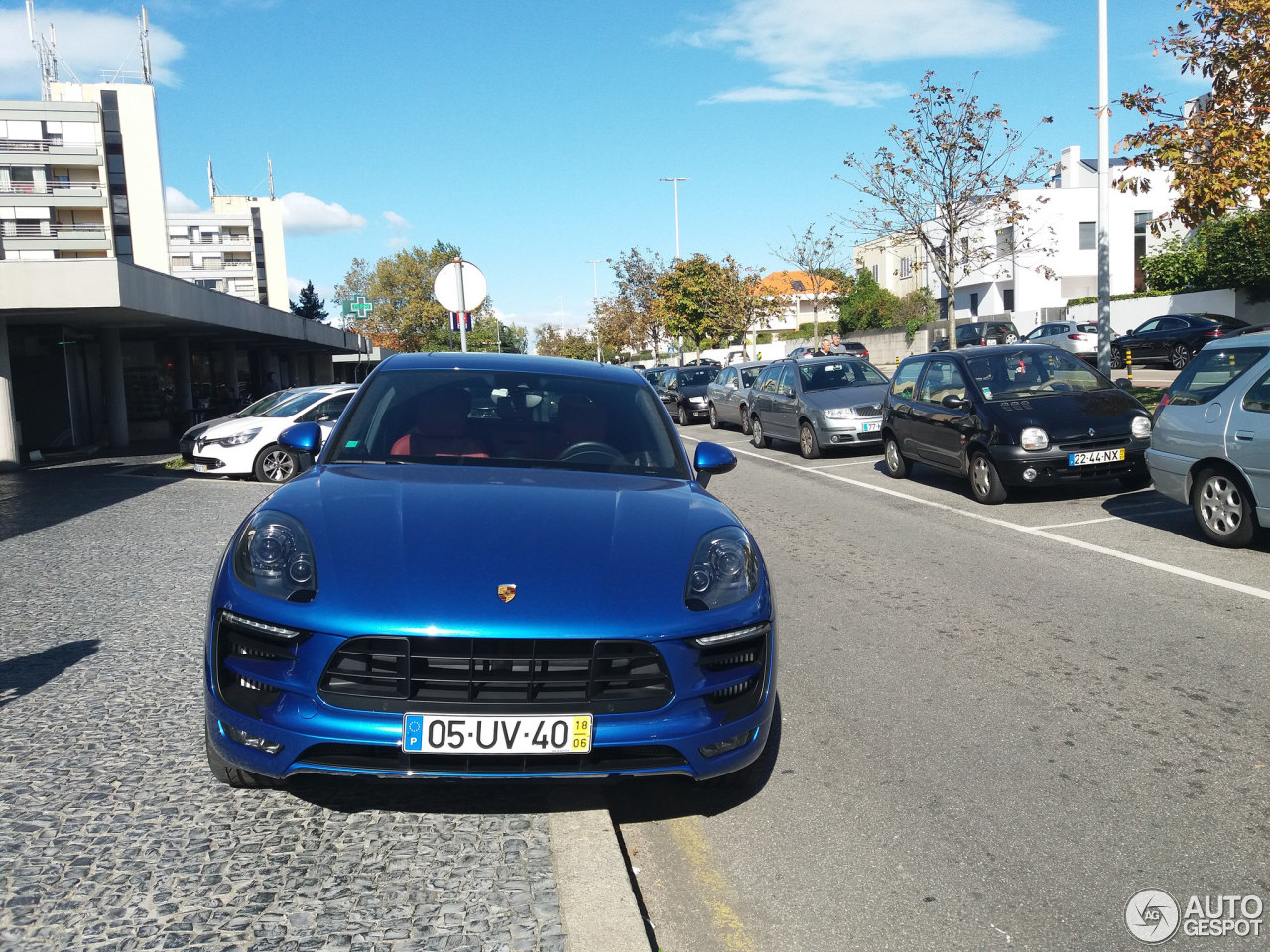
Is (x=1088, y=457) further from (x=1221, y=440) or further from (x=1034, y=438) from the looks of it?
(x=1221, y=440)

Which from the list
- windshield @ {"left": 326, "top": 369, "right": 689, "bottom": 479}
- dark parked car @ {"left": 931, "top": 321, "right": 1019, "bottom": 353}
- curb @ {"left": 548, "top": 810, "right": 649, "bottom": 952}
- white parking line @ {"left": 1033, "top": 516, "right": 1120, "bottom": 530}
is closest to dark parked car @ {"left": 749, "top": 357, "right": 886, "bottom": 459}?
white parking line @ {"left": 1033, "top": 516, "right": 1120, "bottom": 530}

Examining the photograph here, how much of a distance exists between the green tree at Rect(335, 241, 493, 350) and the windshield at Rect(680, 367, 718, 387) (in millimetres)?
51563

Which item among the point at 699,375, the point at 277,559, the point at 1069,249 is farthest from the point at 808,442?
the point at 1069,249

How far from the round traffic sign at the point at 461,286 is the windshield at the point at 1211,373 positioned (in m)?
8.19

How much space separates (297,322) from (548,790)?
3571 centimetres

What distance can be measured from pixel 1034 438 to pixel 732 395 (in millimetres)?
15935

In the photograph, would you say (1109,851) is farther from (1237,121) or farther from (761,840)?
(1237,121)

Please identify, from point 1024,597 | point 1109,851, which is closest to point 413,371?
point 1109,851

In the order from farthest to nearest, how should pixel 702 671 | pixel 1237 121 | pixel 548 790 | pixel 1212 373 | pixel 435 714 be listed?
pixel 1237 121 < pixel 1212 373 < pixel 548 790 < pixel 702 671 < pixel 435 714

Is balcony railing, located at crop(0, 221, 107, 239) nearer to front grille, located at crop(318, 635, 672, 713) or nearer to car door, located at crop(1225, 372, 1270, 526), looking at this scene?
car door, located at crop(1225, 372, 1270, 526)

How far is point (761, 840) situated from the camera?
354cm

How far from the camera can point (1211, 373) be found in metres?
8.56

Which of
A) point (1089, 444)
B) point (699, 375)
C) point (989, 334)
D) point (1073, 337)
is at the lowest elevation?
point (1089, 444)

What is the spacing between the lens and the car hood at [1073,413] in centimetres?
1093
